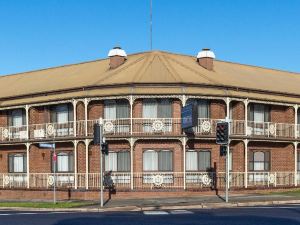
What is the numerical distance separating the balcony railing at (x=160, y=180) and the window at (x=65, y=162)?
0.70m

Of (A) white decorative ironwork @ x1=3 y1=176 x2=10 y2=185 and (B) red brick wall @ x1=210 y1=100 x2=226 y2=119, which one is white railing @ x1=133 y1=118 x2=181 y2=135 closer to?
(B) red brick wall @ x1=210 y1=100 x2=226 y2=119

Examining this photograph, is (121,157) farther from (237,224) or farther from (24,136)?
(237,224)

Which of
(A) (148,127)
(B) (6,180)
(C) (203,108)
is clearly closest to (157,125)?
(A) (148,127)

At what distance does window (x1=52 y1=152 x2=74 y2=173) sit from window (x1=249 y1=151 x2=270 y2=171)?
472 inches

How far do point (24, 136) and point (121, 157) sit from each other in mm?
7999

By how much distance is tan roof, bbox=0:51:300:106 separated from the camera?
3359 centimetres

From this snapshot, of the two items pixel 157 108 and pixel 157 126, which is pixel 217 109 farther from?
pixel 157 126

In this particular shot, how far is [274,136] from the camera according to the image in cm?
3688

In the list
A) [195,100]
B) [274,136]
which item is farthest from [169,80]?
[274,136]

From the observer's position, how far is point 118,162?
3441 centimetres

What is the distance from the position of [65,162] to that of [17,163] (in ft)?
15.8

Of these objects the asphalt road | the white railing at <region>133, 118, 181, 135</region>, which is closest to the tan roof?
the white railing at <region>133, 118, 181, 135</region>

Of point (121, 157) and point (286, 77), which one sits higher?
point (286, 77)

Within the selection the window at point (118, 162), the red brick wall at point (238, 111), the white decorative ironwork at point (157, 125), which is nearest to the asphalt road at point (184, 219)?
the white decorative ironwork at point (157, 125)
